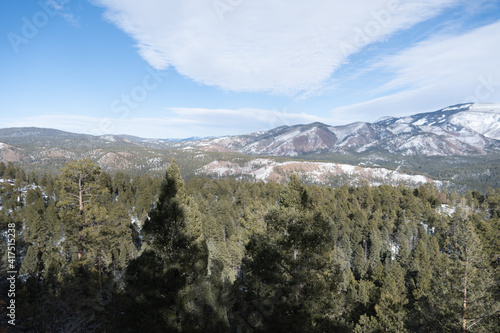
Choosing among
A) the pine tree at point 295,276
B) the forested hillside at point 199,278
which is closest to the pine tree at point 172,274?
the forested hillside at point 199,278

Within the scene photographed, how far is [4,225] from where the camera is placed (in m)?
47.4

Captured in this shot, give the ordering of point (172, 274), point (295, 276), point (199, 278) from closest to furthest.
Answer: point (172, 274), point (199, 278), point (295, 276)

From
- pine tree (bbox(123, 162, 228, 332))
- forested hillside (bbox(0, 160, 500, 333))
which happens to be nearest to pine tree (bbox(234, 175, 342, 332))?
forested hillside (bbox(0, 160, 500, 333))

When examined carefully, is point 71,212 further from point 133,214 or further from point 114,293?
point 133,214

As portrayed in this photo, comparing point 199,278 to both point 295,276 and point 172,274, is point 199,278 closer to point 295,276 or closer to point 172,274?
point 172,274

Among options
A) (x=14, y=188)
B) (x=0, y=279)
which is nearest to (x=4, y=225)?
(x=14, y=188)

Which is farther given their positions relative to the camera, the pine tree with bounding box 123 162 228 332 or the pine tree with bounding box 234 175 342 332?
the pine tree with bounding box 234 175 342 332

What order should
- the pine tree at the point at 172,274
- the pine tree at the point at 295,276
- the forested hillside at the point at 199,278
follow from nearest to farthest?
the pine tree at the point at 172,274
the forested hillside at the point at 199,278
the pine tree at the point at 295,276

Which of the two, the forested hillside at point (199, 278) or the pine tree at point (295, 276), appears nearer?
the forested hillside at point (199, 278)

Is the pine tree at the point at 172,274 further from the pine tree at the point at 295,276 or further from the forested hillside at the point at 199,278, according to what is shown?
the pine tree at the point at 295,276

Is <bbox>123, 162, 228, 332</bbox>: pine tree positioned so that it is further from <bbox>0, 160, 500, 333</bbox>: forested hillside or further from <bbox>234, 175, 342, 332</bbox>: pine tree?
<bbox>234, 175, 342, 332</bbox>: pine tree

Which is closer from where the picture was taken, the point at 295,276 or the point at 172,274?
the point at 172,274

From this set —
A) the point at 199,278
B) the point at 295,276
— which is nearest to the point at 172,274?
the point at 199,278

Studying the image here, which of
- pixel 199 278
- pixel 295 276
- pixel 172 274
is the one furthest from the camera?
pixel 295 276
